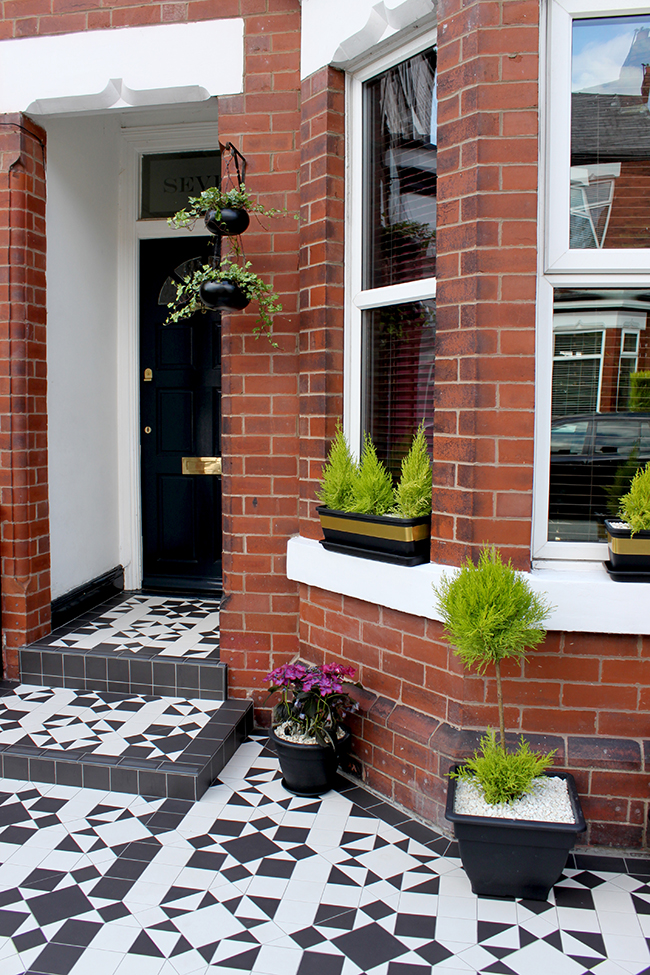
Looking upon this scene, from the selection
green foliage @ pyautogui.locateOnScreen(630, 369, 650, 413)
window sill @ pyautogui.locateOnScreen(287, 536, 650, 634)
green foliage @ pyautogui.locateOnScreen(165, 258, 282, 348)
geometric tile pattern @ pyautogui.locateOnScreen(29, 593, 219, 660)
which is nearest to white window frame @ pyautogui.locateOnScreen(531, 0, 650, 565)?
window sill @ pyautogui.locateOnScreen(287, 536, 650, 634)

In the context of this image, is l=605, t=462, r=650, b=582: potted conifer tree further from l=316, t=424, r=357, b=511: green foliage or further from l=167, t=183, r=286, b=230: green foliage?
l=167, t=183, r=286, b=230: green foliage

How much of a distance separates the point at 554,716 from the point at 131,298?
368 centimetres

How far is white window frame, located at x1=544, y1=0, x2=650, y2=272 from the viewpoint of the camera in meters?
2.58

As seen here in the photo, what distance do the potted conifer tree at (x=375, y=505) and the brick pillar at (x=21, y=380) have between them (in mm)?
1689

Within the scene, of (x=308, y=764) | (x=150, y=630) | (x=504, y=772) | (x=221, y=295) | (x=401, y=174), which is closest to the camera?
(x=504, y=772)

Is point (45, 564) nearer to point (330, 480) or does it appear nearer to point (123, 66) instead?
point (330, 480)

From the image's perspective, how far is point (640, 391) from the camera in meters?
2.69

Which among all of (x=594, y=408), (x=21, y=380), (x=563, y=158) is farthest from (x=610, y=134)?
(x=21, y=380)

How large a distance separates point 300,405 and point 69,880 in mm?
2089

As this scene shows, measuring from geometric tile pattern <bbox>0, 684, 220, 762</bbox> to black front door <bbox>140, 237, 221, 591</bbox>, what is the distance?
129 centimetres

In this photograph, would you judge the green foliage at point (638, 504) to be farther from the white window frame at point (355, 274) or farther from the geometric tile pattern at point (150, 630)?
the geometric tile pattern at point (150, 630)

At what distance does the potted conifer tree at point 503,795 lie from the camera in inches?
91.0

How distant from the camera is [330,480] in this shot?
3203 mm

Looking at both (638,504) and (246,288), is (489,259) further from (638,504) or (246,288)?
(246,288)
